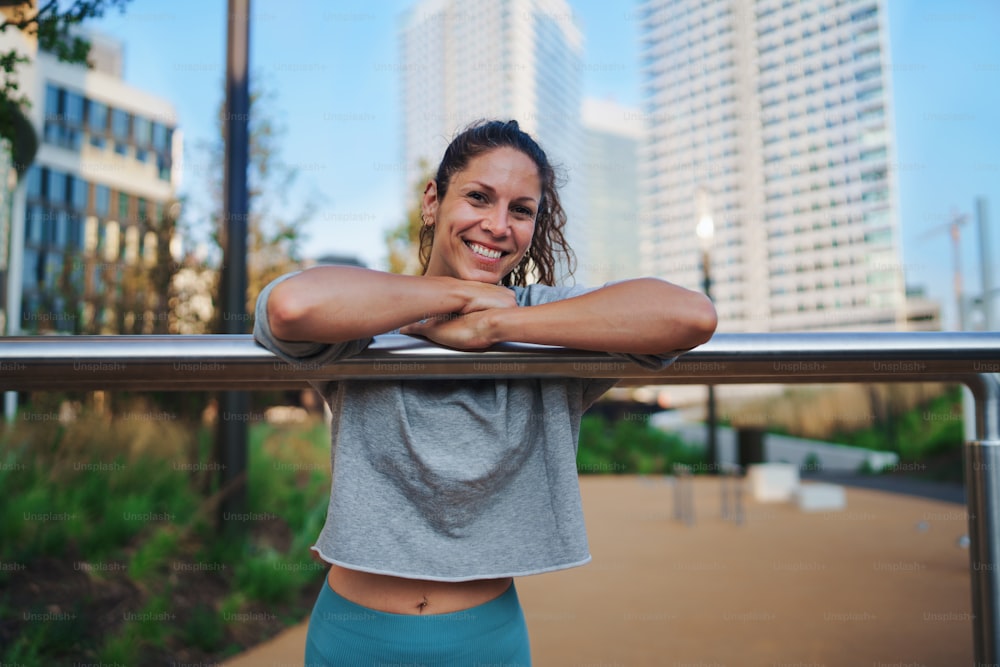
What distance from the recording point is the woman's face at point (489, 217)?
4.17ft

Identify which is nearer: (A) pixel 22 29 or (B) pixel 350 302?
(B) pixel 350 302

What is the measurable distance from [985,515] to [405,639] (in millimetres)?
880

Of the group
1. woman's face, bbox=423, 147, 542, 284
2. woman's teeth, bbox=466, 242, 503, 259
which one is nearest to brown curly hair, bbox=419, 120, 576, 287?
woman's face, bbox=423, 147, 542, 284

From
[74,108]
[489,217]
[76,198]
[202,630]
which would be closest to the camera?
[489,217]

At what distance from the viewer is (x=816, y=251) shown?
59.6 meters

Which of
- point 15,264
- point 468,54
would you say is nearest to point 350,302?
point 15,264

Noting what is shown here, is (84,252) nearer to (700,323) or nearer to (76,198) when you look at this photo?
(76,198)

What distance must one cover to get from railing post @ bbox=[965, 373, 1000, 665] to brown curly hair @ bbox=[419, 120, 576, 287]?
0.80 metres

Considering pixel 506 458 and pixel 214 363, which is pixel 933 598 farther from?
pixel 214 363

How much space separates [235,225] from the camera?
454cm

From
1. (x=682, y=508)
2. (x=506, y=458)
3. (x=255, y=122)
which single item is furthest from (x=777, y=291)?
(x=506, y=458)

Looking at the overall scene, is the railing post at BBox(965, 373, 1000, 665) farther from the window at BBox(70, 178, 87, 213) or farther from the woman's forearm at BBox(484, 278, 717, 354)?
the window at BBox(70, 178, 87, 213)

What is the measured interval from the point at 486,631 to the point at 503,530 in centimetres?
16

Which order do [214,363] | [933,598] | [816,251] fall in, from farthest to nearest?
[816,251]
[933,598]
[214,363]
